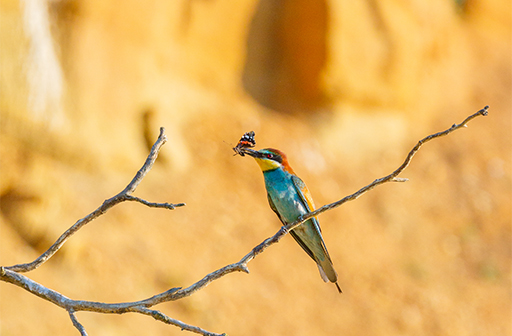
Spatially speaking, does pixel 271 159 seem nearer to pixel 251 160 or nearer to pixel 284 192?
pixel 284 192

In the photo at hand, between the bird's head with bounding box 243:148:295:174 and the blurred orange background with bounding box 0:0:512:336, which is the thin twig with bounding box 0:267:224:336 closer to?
the bird's head with bounding box 243:148:295:174

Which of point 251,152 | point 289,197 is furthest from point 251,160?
point 251,152

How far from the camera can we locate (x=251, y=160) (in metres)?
7.80

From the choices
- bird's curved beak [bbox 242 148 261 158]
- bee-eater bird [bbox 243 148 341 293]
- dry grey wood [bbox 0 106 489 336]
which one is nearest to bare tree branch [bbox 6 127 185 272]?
dry grey wood [bbox 0 106 489 336]

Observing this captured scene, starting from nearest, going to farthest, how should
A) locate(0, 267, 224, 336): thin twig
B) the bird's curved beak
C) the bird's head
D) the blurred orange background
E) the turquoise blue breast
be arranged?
locate(0, 267, 224, 336): thin twig, the bird's curved beak, the bird's head, the turquoise blue breast, the blurred orange background

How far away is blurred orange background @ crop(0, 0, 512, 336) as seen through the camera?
5641mm

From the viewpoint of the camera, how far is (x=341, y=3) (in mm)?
8375

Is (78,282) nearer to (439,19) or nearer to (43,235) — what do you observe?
(43,235)

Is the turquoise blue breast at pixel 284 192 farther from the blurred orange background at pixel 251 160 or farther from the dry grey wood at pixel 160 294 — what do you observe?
the blurred orange background at pixel 251 160

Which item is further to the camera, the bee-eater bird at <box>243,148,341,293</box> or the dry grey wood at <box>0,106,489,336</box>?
Answer: the bee-eater bird at <box>243,148,341,293</box>

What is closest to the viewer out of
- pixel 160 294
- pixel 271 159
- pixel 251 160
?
pixel 160 294

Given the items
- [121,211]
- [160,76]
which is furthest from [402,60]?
[121,211]

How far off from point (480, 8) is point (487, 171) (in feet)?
11.3

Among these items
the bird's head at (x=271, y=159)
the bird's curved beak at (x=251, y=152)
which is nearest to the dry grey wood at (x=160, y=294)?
the bird's curved beak at (x=251, y=152)
